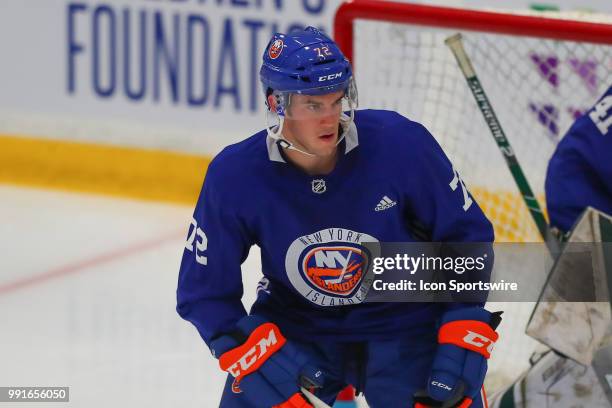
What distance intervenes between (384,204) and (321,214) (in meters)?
0.12

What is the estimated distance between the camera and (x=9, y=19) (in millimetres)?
4922

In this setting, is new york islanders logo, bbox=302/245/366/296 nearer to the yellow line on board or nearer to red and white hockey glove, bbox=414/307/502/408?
red and white hockey glove, bbox=414/307/502/408

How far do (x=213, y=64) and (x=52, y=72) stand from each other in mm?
674

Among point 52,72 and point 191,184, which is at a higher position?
point 52,72

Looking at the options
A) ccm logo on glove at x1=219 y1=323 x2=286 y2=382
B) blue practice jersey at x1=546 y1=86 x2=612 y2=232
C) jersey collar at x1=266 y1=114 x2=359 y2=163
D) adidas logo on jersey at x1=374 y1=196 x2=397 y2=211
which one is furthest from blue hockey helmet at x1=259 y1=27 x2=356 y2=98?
blue practice jersey at x1=546 y1=86 x2=612 y2=232

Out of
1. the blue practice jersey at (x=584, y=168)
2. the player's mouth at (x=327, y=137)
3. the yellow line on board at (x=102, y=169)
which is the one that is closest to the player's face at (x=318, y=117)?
the player's mouth at (x=327, y=137)

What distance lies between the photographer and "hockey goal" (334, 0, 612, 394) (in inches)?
121

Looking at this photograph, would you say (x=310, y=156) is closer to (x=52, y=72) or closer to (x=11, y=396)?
(x=11, y=396)

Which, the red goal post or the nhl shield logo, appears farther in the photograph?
the red goal post

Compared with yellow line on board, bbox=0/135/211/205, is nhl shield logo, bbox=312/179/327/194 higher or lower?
higher

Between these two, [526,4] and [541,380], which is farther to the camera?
[526,4]

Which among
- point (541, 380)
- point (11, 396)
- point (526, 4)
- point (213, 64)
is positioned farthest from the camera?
point (213, 64)

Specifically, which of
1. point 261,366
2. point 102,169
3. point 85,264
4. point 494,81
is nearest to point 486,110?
point 494,81

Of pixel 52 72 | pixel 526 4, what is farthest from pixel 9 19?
pixel 526 4
